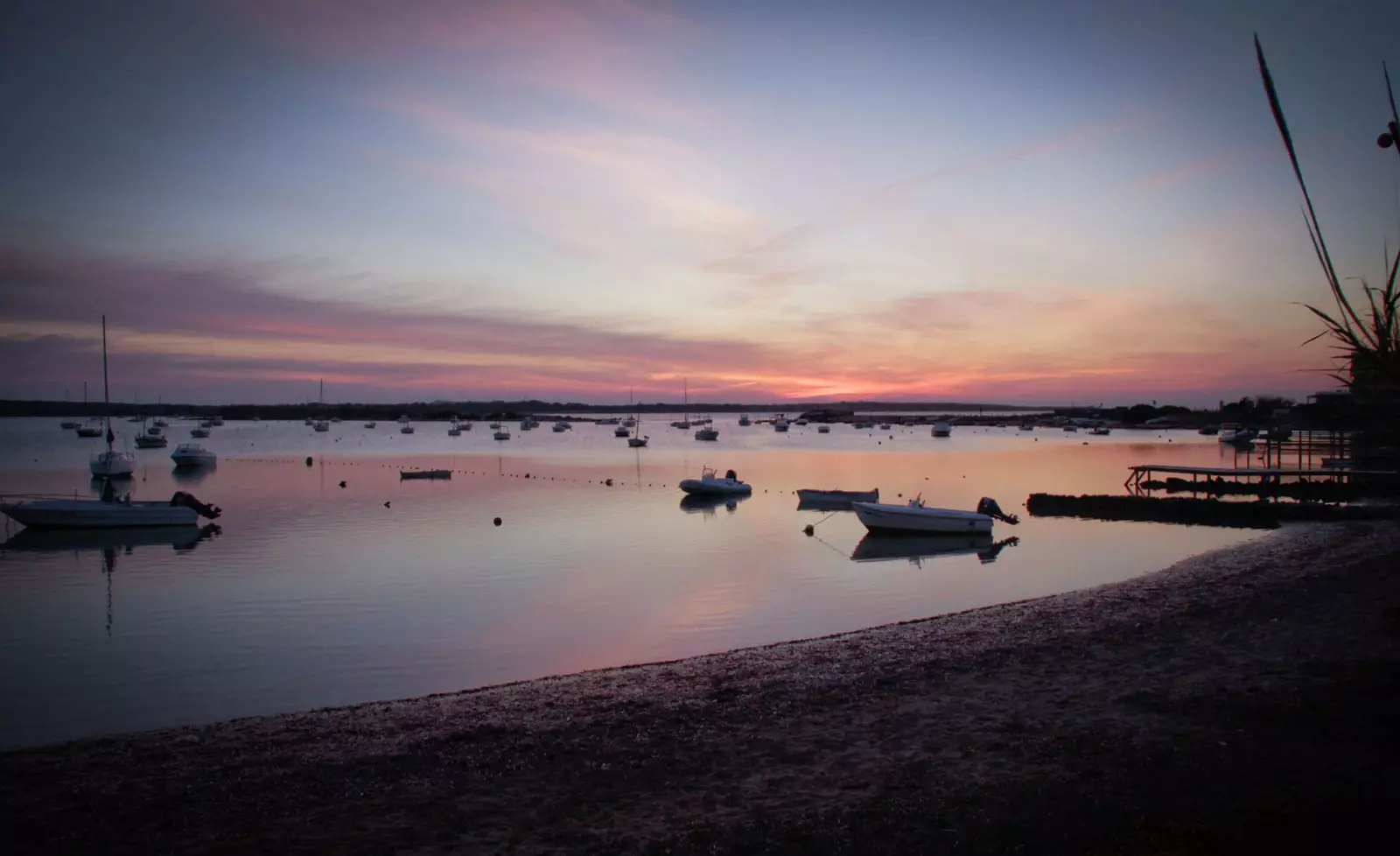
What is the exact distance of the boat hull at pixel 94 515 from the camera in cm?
3369

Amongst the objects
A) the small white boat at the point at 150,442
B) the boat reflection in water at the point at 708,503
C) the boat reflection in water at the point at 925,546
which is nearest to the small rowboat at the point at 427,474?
the boat reflection in water at the point at 708,503

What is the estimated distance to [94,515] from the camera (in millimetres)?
34156

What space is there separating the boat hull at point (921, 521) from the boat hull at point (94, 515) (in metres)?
27.7

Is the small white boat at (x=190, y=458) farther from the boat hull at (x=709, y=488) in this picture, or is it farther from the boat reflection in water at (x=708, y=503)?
the boat hull at (x=709, y=488)

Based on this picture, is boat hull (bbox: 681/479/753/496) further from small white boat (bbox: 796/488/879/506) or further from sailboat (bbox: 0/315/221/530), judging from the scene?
sailboat (bbox: 0/315/221/530)

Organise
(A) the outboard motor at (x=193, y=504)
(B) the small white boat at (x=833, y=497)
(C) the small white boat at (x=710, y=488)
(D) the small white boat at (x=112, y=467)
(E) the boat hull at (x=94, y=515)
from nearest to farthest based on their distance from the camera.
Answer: (E) the boat hull at (x=94, y=515), (A) the outboard motor at (x=193, y=504), (B) the small white boat at (x=833, y=497), (C) the small white boat at (x=710, y=488), (D) the small white boat at (x=112, y=467)

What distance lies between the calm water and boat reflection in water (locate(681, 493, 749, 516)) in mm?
571

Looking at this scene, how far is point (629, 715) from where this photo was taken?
10.9m

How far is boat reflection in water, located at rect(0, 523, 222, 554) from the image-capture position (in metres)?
30.7

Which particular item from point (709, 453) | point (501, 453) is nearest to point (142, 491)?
point (501, 453)

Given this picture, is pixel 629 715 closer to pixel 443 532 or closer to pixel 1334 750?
pixel 1334 750

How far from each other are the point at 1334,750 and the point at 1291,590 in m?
10.2

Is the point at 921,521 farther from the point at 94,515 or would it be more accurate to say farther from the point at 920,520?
the point at 94,515

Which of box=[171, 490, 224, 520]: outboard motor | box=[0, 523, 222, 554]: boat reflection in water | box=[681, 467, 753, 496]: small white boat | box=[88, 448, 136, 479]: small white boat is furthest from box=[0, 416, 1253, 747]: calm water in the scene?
box=[88, 448, 136, 479]: small white boat
